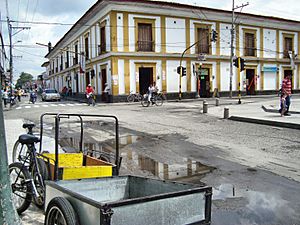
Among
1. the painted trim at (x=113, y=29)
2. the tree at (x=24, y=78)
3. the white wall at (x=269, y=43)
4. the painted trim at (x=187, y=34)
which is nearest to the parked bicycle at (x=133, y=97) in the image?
the painted trim at (x=113, y=29)

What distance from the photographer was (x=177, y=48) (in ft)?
98.6

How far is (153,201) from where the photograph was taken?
8.64ft

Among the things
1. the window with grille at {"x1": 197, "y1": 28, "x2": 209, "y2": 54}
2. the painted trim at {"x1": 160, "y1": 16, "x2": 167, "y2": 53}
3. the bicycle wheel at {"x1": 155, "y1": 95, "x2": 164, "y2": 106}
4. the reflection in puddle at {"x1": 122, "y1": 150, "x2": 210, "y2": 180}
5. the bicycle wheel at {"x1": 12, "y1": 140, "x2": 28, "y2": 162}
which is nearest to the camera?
the bicycle wheel at {"x1": 12, "y1": 140, "x2": 28, "y2": 162}

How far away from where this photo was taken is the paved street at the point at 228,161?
14.2 feet

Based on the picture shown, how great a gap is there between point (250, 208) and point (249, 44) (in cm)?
3255

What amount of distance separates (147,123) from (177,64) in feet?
57.9

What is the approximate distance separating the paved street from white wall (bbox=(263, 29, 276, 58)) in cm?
2525

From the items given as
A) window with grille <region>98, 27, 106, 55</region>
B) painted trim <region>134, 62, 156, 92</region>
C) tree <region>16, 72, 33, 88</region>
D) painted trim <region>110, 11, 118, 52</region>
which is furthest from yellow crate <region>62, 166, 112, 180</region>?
tree <region>16, 72, 33, 88</region>

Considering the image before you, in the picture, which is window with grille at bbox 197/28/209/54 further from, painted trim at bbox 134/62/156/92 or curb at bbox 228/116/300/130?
curb at bbox 228/116/300/130

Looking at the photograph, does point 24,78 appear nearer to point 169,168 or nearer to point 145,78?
point 145,78

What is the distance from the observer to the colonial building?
1097 inches

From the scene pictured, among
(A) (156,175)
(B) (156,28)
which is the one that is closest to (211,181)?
(A) (156,175)

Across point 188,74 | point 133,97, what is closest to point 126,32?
point 133,97

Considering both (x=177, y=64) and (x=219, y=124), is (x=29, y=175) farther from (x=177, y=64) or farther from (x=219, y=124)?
(x=177, y=64)
